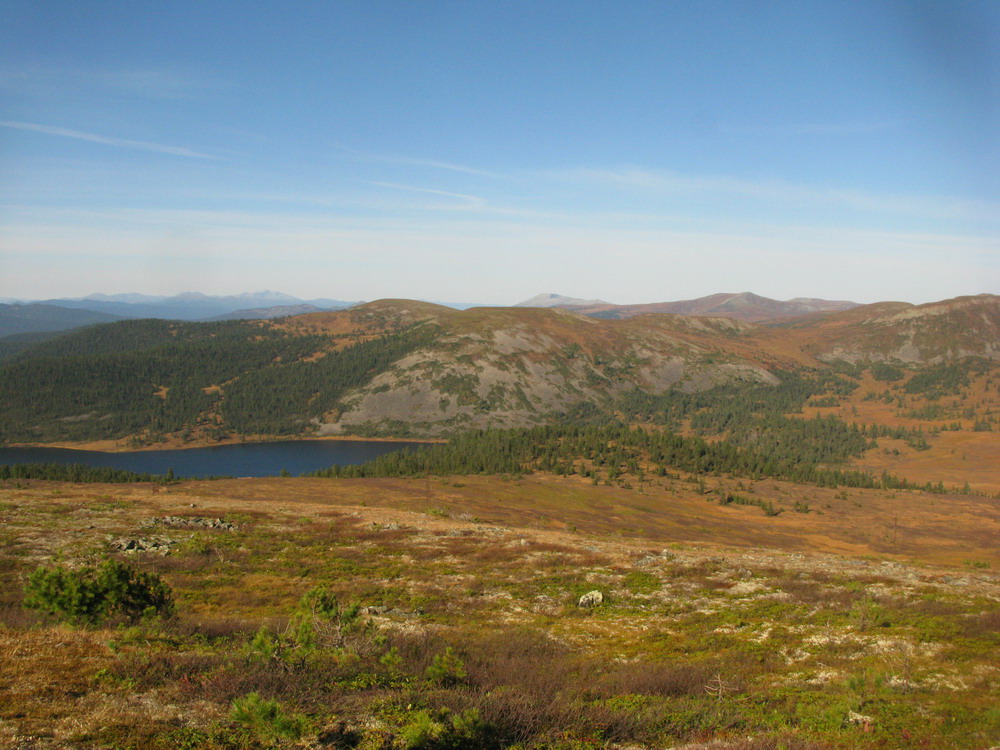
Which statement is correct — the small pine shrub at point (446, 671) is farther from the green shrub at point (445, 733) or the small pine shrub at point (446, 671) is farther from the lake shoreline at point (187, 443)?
the lake shoreline at point (187, 443)

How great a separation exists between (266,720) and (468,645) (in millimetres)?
10127

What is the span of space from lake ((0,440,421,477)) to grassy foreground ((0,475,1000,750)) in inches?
4005

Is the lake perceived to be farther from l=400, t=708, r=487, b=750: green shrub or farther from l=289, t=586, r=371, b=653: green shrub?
l=400, t=708, r=487, b=750: green shrub

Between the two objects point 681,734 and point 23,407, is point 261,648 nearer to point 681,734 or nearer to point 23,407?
point 681,734

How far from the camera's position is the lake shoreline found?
557 ft

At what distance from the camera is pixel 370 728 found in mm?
10609

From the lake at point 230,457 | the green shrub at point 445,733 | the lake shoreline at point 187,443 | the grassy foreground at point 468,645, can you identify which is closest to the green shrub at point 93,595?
the grassy foreground at point 468,645

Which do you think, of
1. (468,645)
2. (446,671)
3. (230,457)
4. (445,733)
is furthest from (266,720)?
(230,457)

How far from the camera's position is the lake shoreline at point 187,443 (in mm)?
169875

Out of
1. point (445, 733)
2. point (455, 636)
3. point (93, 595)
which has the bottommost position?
point (455, 636)

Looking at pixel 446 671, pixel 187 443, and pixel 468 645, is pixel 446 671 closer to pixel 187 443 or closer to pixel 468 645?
pixel 468 645

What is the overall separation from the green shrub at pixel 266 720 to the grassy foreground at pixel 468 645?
1.9 inches

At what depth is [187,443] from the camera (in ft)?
590

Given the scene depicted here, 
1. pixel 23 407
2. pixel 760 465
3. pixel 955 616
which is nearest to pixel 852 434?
pixel 760 465
